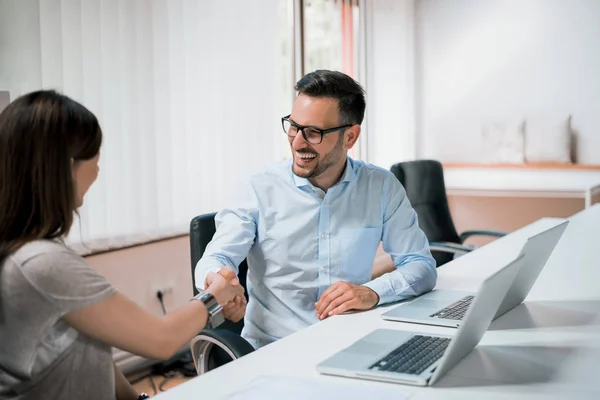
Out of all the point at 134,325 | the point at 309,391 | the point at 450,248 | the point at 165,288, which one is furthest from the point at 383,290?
the point at 165,288

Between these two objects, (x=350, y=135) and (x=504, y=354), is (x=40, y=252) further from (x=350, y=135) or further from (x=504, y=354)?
(x=350, y=135)

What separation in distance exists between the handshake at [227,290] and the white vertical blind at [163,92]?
162cm

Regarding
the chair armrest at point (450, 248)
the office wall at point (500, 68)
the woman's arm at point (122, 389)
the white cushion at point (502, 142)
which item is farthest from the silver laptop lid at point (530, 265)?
the office wall at point (500, 68)

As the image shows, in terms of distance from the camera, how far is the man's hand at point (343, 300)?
6.31 feet

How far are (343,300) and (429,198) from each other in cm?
204

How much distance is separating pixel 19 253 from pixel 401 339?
33.3 inches

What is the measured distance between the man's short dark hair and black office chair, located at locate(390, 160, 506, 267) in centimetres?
154

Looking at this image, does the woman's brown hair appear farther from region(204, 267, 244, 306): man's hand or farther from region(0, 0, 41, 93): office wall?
region(0, 0, 41, 93): office wall

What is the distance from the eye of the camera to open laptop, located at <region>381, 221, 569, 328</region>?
5.78 ft

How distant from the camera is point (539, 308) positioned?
196 cm

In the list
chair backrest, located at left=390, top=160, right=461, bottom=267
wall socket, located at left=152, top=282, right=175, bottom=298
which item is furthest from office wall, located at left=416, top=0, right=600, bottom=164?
wall socket, located at left=152, top=282, right=175, bottom=298

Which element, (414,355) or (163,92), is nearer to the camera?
(414,355)

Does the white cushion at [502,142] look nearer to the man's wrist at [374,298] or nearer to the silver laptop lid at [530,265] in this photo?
the silver laptop lid at [530,265]

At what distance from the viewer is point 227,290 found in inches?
67.5
